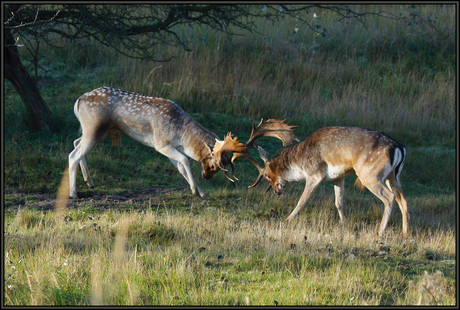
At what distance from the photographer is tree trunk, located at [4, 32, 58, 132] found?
408 inches

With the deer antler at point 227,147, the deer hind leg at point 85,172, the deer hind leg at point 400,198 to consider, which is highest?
the deer antler at point 227,147

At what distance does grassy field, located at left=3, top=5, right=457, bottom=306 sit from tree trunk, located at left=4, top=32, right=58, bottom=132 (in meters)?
0.35

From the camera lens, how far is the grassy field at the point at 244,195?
479 centimetres

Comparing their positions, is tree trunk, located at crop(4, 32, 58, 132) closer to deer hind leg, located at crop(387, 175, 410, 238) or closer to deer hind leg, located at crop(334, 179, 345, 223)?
deer hind leg, located at crop(334, 179, 345, 223)

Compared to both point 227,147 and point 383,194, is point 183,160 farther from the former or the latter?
point 383,194

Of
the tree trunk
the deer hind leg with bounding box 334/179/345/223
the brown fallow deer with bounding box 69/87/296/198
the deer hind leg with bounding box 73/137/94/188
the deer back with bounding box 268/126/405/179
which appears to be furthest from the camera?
the tree trunk

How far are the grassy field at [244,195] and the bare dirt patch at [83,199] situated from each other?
5cm

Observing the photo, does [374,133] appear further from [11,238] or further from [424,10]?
[424,10]

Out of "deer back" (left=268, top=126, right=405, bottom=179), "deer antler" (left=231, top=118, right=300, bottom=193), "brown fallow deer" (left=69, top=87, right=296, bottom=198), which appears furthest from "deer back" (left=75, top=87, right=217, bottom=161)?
"deer back" (left=268, top=126, right=405, bottom=179)

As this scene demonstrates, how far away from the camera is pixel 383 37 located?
57.1ft

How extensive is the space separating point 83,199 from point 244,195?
3.00 m

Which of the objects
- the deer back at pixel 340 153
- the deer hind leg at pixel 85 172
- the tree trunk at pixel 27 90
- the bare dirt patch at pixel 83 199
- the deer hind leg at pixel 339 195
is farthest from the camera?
the tree trunk at pixel 27 90

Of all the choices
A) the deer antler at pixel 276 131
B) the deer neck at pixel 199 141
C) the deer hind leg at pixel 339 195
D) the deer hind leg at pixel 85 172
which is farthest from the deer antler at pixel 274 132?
the deer hind leg at pixel 85 172

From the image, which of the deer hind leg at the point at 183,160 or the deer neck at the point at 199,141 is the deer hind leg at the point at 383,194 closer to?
the deer neck at the point at 199,141
